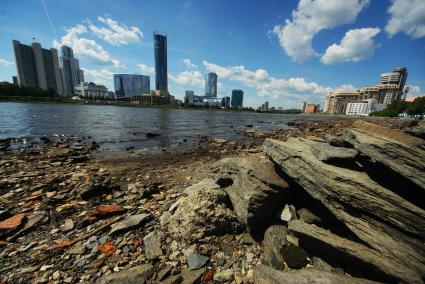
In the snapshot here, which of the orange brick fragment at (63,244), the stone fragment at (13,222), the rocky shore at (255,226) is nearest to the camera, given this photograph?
the rocky shore at (255,226)

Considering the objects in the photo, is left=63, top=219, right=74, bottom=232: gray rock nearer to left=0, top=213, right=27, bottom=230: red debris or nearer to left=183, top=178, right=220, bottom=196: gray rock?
left=0, top=213, right=27, bottom=230: red debris

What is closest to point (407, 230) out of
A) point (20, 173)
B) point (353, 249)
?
point (353, 249)

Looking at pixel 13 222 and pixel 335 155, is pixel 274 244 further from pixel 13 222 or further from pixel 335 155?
pixel 13 222

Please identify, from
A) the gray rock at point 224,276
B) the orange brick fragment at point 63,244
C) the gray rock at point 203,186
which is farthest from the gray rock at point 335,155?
the orange brick fragment at point 63,244

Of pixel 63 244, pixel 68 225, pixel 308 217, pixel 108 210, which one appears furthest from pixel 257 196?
pixel 68 225

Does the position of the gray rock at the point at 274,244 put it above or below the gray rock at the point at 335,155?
below

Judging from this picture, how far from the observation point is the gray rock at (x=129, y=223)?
525 cm

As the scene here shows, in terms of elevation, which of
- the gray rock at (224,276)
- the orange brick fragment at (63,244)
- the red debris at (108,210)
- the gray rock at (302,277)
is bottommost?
the orange brick fragment at (63,244)

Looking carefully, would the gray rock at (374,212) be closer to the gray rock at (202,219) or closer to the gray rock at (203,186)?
the gray rock at (202,219)

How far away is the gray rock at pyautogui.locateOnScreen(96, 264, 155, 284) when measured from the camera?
12.2ft

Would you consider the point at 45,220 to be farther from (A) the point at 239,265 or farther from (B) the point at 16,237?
(A) the point at 239,265

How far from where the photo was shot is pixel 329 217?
15.6ft

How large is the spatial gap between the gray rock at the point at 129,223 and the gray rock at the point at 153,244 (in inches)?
25.2

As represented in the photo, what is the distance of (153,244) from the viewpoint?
4.74 metres
